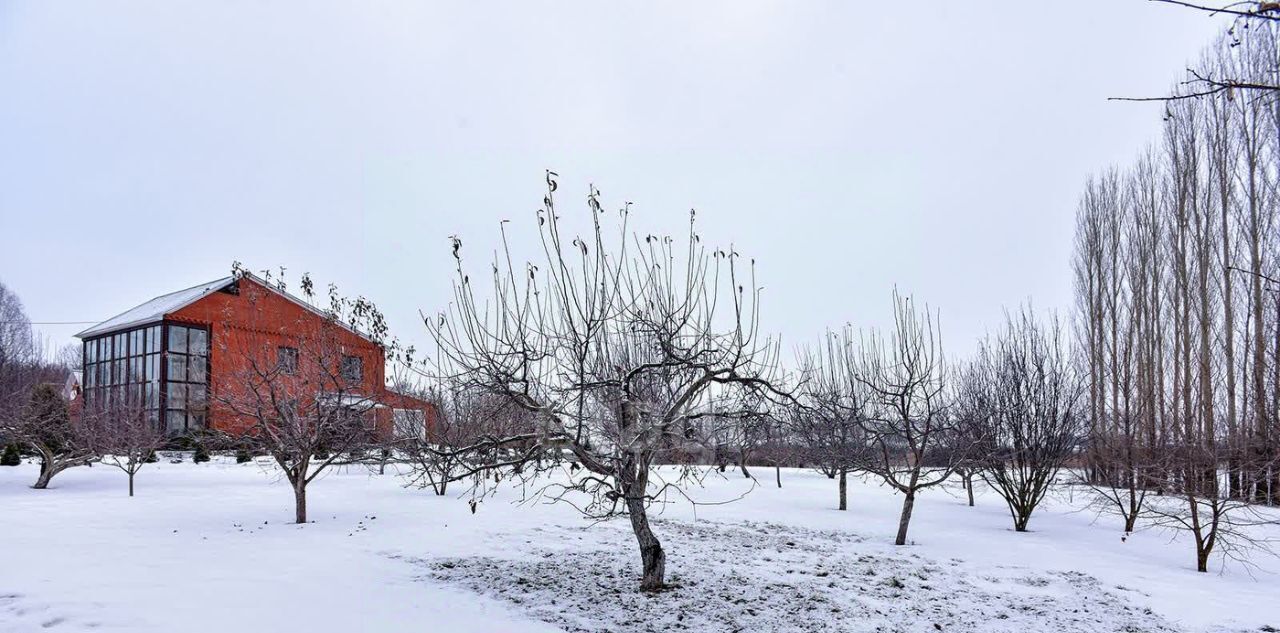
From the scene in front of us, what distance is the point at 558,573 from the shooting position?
28.4ft

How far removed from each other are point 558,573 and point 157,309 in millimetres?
31164

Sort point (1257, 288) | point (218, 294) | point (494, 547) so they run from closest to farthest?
point (494, 547), point (1257, 288), point (218, 294)

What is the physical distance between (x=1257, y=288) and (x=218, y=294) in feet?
115

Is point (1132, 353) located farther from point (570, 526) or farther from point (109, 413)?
point (109, 413)

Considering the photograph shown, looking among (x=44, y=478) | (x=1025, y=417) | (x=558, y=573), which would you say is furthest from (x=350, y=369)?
(x=1025, y=417)

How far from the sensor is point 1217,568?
988cm

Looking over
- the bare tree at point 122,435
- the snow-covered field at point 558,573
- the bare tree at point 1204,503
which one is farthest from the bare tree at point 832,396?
the bare tree at point 122,435

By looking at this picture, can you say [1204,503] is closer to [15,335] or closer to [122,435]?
[122,435]

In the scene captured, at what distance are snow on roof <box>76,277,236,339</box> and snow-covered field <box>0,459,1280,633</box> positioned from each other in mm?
17821

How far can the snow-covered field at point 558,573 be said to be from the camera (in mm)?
6641

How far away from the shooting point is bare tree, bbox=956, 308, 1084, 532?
13.5 m

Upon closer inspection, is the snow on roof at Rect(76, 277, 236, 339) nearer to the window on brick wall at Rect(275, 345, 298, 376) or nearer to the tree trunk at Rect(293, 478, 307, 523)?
the window on brick wall at Rect(275, 345, 298, 376)

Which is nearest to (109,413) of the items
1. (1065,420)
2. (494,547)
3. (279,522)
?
(279,522)

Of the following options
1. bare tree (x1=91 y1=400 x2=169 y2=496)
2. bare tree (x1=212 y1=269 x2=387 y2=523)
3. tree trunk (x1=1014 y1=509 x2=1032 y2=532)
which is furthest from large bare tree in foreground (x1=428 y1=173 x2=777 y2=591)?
bare tree (x1=91 y1=400 x2=169 y2=496)
